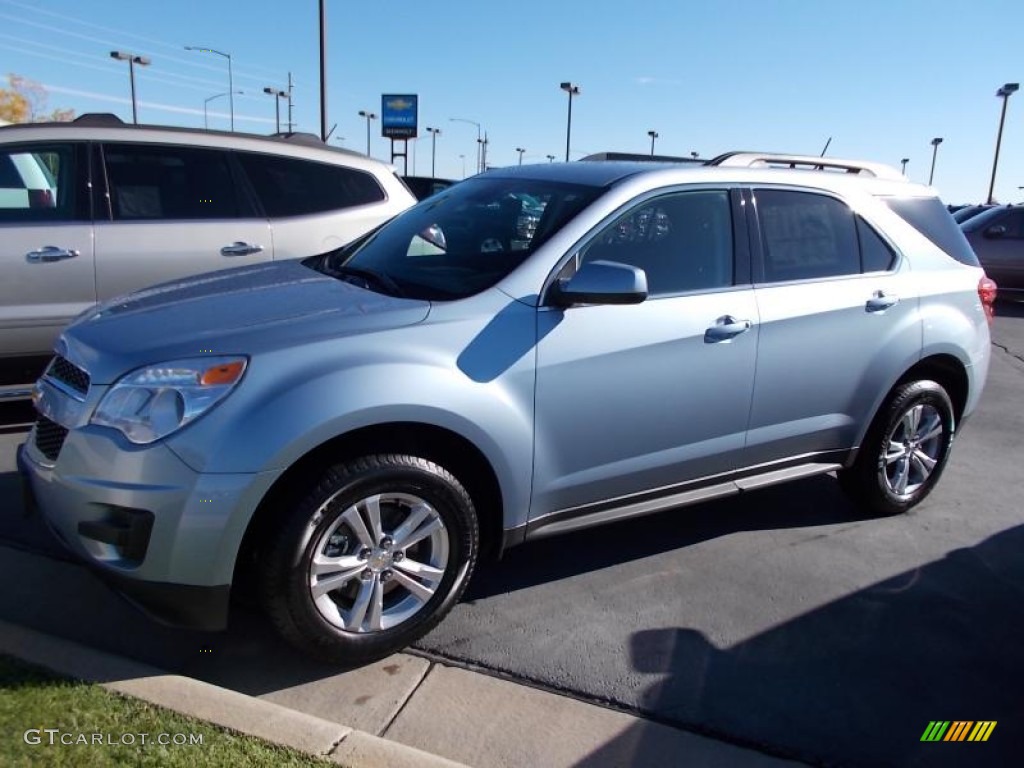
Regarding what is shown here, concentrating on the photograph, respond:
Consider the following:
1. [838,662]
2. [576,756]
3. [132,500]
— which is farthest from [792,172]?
[132,500]

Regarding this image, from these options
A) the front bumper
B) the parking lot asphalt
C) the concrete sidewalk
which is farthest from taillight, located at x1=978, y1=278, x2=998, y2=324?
the front bumper

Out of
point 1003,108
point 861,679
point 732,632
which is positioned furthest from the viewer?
point 1003,108

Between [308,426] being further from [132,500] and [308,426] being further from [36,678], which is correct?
[36,678]

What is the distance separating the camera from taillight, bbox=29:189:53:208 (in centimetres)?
507

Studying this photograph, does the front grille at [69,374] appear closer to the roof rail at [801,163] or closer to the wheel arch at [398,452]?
the wheel arch at [398,452]

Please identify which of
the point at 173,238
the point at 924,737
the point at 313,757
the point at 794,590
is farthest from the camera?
the point at 173,238

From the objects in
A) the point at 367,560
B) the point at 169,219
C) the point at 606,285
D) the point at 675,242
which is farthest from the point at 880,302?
the point at 169,219

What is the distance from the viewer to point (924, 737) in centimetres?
274

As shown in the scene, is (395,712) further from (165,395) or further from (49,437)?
(49,437)

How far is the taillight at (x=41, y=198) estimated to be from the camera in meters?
5.07

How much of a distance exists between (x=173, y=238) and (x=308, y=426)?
333cm

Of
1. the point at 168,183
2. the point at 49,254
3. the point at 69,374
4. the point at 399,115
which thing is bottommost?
the point at 69,374

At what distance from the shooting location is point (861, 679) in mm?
3033

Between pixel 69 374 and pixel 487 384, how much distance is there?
1.49m
